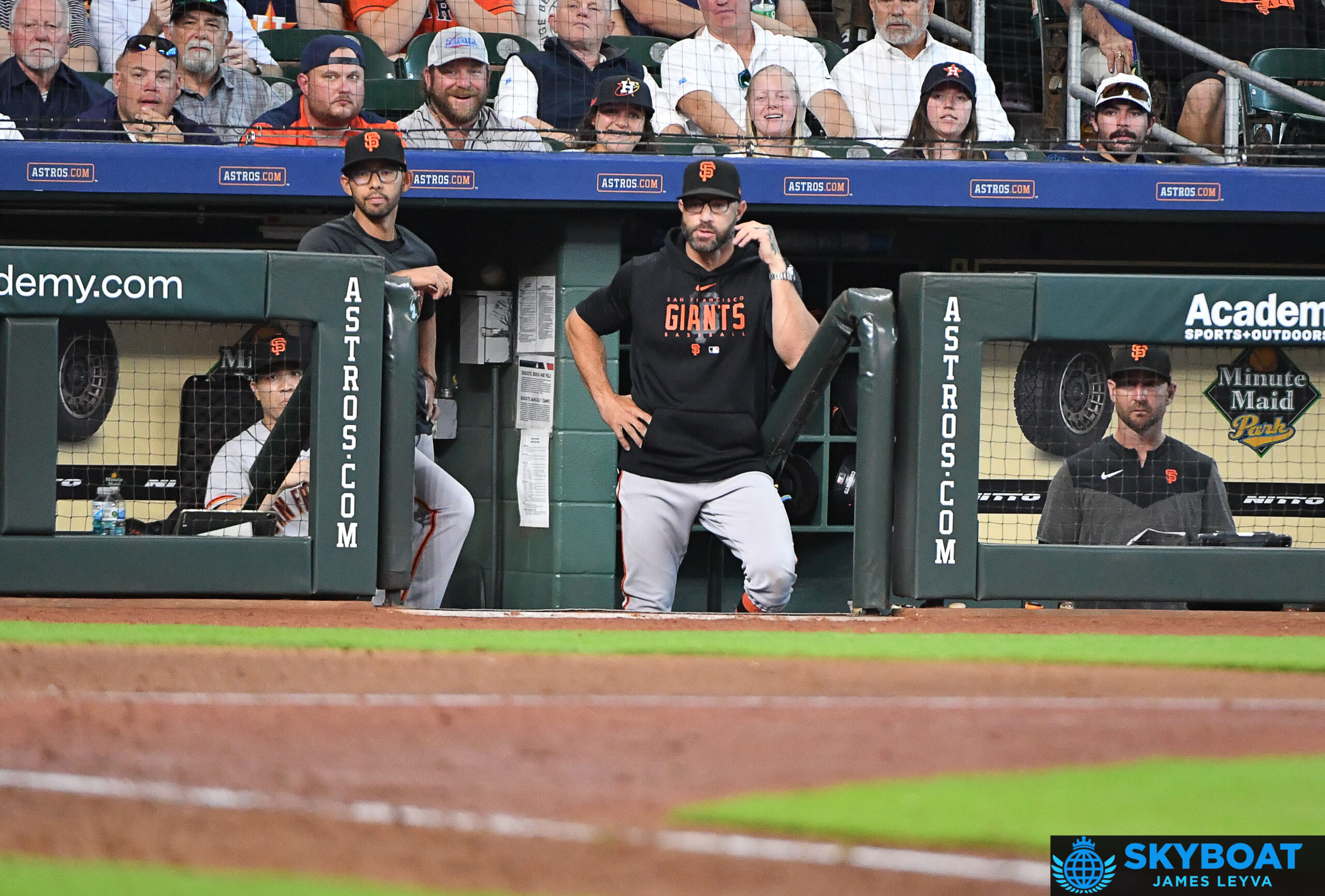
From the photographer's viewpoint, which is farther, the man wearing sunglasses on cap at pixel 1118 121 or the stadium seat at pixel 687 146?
the man wearing sunglasses on cap at pixel 1118 121

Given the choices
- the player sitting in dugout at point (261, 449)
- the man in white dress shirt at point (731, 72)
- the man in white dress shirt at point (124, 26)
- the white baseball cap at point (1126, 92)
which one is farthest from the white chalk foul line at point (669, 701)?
the man in white dress shirt at point (124, 26)

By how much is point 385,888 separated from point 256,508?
2.90m

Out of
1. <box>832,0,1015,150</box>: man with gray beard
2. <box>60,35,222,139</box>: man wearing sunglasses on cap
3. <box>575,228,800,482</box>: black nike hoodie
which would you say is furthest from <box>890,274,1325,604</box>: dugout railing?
<box>60,35,222,139</box>: man wearing sunglasses on cap

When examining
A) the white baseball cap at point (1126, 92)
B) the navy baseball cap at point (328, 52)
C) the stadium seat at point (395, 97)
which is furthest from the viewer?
the stadium seat at point (395, 97)

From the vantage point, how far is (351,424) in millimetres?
4418

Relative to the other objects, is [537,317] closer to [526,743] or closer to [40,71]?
[40,71]

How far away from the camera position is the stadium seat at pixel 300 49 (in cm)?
786

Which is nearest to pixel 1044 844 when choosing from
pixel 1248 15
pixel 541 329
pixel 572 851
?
pixel 572 851

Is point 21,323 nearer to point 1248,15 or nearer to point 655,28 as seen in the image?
point 655,28

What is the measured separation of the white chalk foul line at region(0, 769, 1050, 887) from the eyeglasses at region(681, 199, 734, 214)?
10.0 ft

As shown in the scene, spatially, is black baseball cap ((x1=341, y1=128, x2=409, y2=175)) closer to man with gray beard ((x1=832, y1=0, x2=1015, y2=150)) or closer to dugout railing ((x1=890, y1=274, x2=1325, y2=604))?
dugout railing ((x1=890, y1=274, x2=1325, y2=604))

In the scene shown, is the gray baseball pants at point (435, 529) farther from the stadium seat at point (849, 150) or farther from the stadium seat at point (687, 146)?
the stadium seat at point (849, 150)

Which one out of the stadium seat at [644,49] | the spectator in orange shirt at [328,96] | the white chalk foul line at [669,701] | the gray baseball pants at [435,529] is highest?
the stadium seat at [644,49]

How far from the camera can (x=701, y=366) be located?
4.92 m
